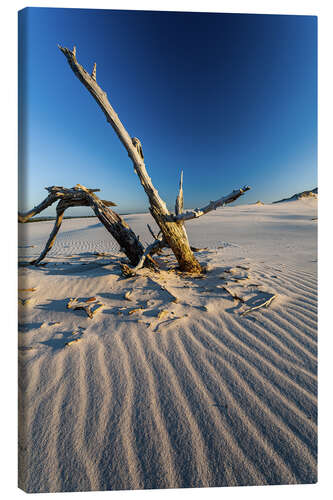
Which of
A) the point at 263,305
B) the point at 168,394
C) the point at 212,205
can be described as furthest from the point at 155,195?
the point at 168,394

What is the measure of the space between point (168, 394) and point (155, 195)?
2571 millimetres

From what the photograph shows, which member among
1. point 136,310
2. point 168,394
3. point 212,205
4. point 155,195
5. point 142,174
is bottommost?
point 168,394

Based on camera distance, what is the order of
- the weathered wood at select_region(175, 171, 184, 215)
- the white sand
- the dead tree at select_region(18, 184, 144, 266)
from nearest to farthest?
the white sand
the weathered wood at select_region(175, 171, 184, 215)
the dead tree at select_region(18, 184, 144, 266)

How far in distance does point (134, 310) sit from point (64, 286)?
134 cm

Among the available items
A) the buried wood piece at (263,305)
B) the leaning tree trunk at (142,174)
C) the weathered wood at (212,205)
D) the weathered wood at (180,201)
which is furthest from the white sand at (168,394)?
the weathered wood at (180,201)

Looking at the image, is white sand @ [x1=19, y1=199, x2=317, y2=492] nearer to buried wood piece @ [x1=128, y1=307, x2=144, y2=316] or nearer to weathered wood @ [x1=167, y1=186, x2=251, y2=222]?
buried wood piece @ [x1=128, y1=307, x2=144, y2=316]

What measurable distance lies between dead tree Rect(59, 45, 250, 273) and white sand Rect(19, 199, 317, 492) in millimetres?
1091

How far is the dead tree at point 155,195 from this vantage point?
110 inches

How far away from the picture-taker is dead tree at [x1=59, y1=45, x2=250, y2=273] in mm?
2799

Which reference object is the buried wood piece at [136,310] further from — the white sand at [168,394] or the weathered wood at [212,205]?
the weathered wood at [212,205]

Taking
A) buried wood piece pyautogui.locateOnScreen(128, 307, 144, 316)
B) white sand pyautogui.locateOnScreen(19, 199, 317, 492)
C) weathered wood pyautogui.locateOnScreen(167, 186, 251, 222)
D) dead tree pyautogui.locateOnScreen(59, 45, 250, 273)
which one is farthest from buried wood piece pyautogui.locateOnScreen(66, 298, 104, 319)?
weathered wood pyautogui.locateOnScreen(167, 186, 251, 222)

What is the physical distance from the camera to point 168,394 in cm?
148

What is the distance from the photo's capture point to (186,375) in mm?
1629

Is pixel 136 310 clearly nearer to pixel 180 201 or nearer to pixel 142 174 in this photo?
pixel 180 201
